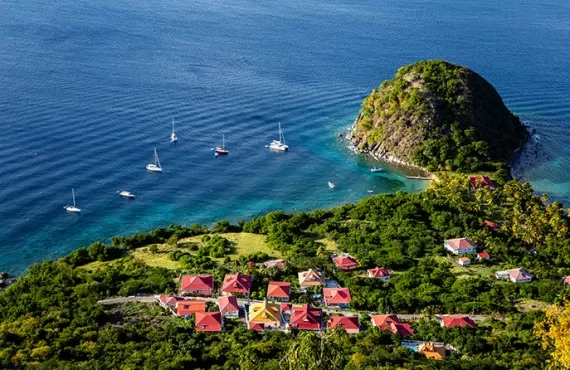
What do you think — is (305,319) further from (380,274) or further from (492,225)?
(492,225)

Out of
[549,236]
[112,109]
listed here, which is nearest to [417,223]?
[549,236]

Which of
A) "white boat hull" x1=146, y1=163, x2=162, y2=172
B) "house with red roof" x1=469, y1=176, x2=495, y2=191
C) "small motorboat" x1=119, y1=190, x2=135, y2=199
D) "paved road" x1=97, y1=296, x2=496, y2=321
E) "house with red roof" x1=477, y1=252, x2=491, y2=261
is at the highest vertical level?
"house with red roof" x1=469, y1=176, x2=495, y2=191

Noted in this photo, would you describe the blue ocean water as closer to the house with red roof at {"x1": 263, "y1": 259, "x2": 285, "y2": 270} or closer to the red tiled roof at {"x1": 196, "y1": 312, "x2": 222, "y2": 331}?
the house with red roof at {"x1": 263, "y1": 259, "x2": 285, "y2": 270}

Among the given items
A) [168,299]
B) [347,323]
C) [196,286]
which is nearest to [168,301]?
[168,299]

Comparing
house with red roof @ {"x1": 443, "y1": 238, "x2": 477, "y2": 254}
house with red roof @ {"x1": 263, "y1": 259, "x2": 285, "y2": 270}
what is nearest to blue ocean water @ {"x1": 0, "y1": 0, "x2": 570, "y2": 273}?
house with red roof @ {"x1": 263, "y1": 259, "x2": 285, "y2": 270}

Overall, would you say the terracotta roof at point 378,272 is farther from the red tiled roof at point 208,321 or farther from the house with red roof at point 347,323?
the red tiled roof at point 208,321

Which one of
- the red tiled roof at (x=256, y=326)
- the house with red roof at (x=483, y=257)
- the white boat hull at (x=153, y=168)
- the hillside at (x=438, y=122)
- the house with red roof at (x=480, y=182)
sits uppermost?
the hillside at (x=438, y=122)

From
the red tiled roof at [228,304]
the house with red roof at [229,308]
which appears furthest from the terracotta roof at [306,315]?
the red tiled roof at [228,304]
